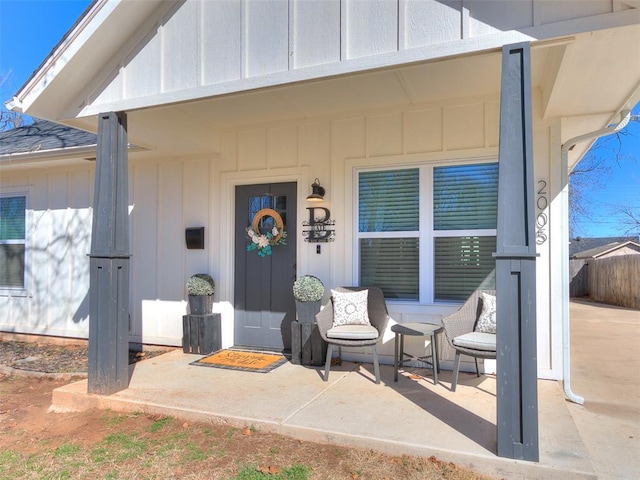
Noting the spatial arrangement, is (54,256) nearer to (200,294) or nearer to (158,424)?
(200,294)

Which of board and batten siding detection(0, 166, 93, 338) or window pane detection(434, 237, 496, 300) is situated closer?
window pane detection(434, 237, 496, 300)

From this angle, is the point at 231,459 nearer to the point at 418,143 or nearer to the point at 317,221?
the point at 317,221

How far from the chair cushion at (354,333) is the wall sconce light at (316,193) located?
4.79ft

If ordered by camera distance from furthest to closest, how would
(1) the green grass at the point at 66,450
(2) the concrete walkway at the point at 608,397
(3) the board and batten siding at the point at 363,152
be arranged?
(3) the board and batten siding at the point at 363,152, (1) the green grass at the point at 66,450, (2) the concrete walkway at the point at 608,397

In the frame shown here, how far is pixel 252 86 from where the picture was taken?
3189mm

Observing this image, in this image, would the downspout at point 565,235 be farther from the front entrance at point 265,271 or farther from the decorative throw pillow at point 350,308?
the front entrance at point 265,271

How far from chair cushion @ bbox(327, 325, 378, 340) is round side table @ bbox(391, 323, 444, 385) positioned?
25cm

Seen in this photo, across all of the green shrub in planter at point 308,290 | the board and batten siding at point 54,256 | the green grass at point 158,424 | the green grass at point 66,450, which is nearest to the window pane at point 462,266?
the green shrub in planter at point 308,290

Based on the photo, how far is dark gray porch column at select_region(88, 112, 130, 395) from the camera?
3.55m

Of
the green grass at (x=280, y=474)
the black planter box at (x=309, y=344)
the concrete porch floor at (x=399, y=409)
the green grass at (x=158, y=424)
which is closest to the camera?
the green grass at (x=280, y=474)

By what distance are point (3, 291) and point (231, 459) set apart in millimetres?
6157

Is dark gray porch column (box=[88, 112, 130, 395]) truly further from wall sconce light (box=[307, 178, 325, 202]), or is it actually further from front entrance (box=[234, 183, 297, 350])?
wall sconce light (box=[307, 178, 325, 202])

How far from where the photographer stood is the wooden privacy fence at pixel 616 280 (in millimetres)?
12195

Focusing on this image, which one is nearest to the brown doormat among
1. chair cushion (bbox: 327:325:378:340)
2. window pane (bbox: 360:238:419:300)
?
chair cushion (bbox: 327:325:378:340)
